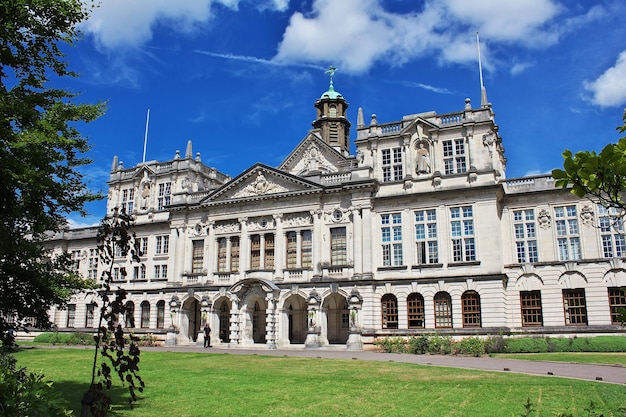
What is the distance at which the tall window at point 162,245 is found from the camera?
5362 centimetres

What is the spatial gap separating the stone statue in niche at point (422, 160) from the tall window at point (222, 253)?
1829 cm

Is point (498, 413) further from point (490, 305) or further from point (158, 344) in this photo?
point (158, 344)

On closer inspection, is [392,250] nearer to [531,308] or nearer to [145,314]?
[531,308]

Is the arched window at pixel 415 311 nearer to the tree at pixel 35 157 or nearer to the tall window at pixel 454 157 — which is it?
the tall window at pixel 454 157

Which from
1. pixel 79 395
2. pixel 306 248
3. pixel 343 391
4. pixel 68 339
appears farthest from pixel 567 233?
pixel 68 339

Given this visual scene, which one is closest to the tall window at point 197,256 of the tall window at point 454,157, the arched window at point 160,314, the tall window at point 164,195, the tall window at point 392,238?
the arched window at point 160,314

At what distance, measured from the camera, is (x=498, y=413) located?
13195mm

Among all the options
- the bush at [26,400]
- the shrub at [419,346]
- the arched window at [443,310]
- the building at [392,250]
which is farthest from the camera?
→ the arched window at [443,310]

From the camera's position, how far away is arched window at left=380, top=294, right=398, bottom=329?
4094 centimetres

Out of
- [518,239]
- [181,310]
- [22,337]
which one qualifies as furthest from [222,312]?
[518,239]

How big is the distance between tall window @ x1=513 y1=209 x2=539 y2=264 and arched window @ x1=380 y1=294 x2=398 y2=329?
981 centimetres

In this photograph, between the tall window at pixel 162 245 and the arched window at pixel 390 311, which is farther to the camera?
the tall window at pixel 162 245

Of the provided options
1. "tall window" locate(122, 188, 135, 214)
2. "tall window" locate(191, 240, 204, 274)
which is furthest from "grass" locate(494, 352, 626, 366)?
"tall window" locate(122, 188, 135, 214)

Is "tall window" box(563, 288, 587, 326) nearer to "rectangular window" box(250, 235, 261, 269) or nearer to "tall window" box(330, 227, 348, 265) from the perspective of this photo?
"tall window" box(330, 227, 348, 265)
